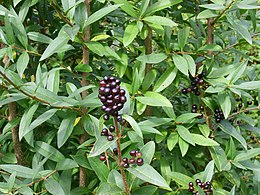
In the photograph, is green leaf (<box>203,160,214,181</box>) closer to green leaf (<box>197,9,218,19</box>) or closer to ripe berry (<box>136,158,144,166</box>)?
ripe berry (<box>136,158,144,166</box>)

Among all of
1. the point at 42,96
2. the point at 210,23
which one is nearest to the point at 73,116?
the point at 42,96

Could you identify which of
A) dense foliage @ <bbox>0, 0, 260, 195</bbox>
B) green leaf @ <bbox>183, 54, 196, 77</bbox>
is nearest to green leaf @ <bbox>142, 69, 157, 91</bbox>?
dense foliage @ <bbox>0, 0, 260, 195</bbox>

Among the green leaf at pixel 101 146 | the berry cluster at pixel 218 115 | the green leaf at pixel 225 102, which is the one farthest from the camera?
the berry cluster at pixel 218 115

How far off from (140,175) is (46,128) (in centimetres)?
58

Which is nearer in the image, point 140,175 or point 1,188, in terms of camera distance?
point 140,175

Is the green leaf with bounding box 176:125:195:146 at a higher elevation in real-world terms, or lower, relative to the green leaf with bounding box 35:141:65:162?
higher

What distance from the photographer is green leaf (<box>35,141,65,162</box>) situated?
4.58ft

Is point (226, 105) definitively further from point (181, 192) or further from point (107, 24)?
point (107, 24)

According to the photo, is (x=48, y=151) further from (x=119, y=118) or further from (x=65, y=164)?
(x=119, y=118)

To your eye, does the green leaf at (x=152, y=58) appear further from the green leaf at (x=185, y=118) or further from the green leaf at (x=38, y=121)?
the green leaf at (x=38, y=121)

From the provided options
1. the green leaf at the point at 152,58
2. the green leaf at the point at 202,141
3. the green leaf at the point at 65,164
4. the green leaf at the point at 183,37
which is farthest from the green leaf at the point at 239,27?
the green leaf at the point at 65,164

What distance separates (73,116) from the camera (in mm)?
1307

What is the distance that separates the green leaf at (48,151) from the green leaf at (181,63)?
512 mm

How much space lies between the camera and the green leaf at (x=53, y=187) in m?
1.27
